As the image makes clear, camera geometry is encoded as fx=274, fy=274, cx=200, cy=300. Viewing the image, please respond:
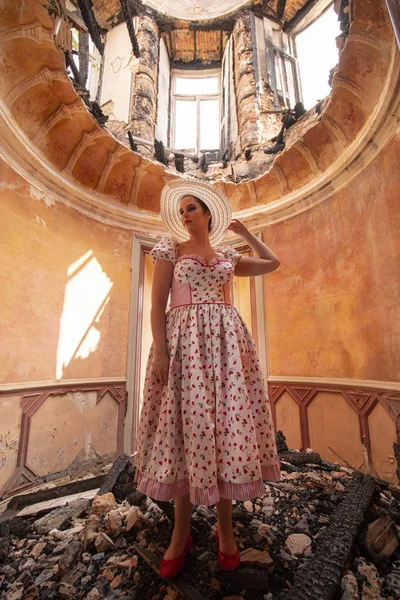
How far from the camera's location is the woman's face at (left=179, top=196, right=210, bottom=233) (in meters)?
1.45

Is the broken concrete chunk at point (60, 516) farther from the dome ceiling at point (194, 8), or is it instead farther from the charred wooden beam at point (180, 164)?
the dome ceiling at point (194, 8)

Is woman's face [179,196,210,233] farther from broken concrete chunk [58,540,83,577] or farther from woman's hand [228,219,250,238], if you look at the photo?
broken concrete chunk [58,540,83,577]

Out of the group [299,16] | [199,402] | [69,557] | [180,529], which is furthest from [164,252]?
[299,16]

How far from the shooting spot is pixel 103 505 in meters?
1.76

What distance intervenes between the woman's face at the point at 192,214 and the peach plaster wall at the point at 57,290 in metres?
2.00

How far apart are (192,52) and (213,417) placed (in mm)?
7720

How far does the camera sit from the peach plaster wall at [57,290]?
2.55 metres

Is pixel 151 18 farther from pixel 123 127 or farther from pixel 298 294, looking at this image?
pixel 298 294

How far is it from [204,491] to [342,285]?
2.49 metres

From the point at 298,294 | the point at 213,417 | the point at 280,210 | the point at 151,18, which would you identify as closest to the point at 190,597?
the point at 213,417

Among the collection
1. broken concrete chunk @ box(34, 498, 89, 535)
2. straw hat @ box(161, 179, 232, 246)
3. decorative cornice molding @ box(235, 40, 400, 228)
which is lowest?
broken concrete chunk @ box(34, 498, 89, 535)

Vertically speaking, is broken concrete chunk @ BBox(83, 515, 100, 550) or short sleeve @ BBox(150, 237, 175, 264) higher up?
short sleeve @ BBox(150, 237, 175, 264)

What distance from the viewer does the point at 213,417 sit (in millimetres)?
1137

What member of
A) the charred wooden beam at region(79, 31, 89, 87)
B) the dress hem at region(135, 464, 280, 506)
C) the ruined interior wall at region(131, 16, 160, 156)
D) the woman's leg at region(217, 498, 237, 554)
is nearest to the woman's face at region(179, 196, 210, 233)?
the dress hem at region(135, 464, 280, 506)
